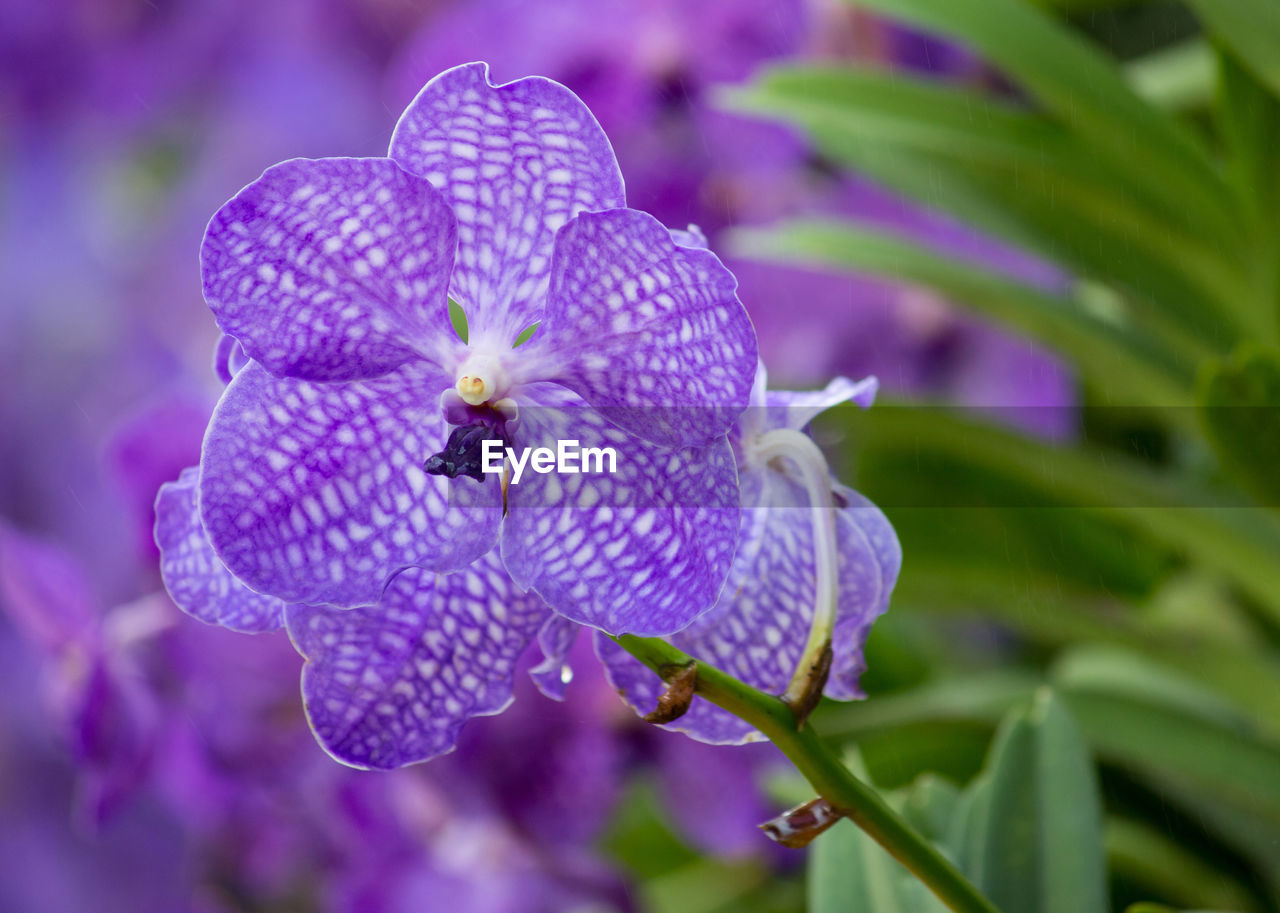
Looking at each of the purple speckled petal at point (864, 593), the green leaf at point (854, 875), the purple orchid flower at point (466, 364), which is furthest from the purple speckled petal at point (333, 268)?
the green leaf at point (854, 875)

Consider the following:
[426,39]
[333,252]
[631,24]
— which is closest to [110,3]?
[426,39]

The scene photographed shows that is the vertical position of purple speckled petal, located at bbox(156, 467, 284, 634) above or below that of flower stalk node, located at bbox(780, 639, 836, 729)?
below

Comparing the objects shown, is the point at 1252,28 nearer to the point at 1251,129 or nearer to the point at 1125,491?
the point at 1251,129

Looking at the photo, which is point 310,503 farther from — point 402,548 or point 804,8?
point 804,8

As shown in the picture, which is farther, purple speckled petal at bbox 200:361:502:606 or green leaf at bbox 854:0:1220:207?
green leaf at bbox 854:0:1220:207

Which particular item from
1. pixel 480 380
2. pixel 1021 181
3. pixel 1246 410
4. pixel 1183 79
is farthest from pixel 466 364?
pixel 1183 79

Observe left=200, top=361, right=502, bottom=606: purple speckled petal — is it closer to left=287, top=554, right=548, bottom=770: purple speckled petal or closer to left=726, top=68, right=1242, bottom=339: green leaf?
left=287, top=554, right=548, bottom=770: purple speckled petal

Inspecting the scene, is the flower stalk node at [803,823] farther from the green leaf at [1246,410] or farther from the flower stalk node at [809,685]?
the green leaf at [1246,410]

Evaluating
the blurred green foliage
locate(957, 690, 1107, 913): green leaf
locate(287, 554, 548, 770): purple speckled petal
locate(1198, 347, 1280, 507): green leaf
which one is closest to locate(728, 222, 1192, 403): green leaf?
the blurred green foliage
